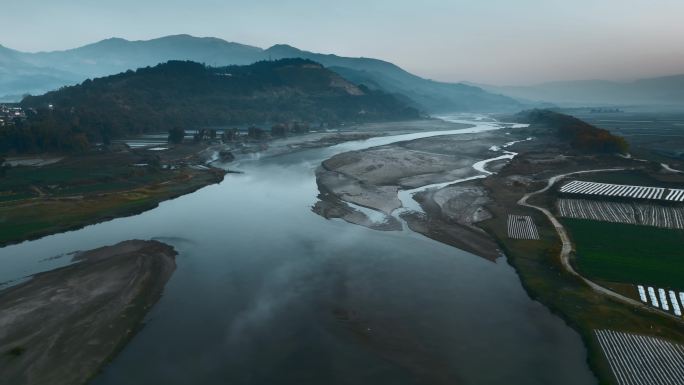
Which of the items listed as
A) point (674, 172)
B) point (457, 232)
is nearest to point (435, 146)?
point (674, 172)

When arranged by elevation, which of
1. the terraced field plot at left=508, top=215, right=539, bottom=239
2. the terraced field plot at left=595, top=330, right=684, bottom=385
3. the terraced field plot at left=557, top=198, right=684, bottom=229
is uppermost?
the terraced field plot at left=557, top=198, right=684, bottom=229

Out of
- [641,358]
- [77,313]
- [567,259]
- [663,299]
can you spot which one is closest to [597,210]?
[567,259]

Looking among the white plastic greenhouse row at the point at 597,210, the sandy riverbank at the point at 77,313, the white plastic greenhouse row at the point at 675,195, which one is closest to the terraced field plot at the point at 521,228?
the white plastic greenhouse row at the point at 597,210

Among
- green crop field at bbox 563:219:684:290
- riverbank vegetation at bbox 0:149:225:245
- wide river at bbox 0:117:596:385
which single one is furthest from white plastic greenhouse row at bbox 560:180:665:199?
riverbank vegetation at bbox 0:149:225:245

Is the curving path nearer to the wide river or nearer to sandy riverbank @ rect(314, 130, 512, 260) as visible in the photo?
the wide river

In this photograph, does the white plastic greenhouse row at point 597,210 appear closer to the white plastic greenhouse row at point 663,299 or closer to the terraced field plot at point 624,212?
the terraced field plot at point 624,212

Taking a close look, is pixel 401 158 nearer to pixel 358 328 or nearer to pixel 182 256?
pixel 182 256
